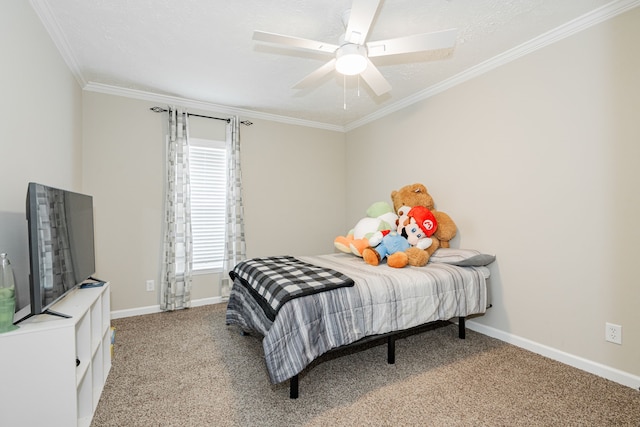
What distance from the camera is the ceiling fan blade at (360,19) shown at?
162 centimetres

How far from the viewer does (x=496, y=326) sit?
9.29 feet

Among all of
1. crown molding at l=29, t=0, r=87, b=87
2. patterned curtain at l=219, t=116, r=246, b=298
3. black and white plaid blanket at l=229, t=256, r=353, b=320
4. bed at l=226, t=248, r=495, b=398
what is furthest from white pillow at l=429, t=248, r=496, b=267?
crown molding at l=29, t=0, r=87, b=87

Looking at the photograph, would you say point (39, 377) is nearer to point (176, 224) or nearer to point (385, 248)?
point (176, 224)

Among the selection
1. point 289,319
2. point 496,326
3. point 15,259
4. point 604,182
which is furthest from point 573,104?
point 15,259

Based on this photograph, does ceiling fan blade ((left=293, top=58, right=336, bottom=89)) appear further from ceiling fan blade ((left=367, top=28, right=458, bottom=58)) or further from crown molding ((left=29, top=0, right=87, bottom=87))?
crown molding ((left=29, top=0, right=87, bottom=87))

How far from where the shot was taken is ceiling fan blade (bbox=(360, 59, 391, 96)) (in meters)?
2.20

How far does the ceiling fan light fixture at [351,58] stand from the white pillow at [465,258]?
1791 mm

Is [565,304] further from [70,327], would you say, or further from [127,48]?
[127,48]

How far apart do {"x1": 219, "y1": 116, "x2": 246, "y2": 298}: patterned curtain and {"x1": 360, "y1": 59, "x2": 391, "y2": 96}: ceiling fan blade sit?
2.12 m

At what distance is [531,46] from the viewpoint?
2.50 metres

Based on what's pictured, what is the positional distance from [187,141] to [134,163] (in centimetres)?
64

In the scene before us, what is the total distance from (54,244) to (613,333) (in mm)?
3541

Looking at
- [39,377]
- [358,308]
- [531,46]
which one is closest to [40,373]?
[39,377]

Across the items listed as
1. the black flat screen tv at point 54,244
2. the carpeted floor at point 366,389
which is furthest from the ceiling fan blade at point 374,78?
the carpeted floor at point 366,389
